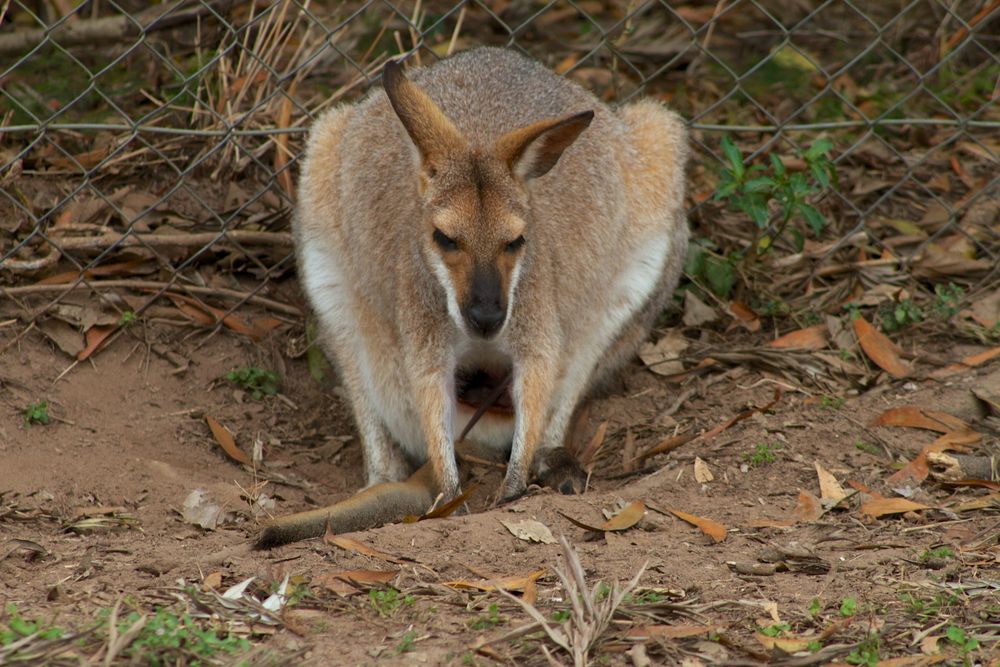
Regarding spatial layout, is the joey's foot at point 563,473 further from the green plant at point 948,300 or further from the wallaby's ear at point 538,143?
the green plant at point 948,300

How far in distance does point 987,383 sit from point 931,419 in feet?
1.05

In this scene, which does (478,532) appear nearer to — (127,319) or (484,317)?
(484,317)

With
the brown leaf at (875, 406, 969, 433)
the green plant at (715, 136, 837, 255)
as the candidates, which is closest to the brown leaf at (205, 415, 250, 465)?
the green plant at (715, 136, 837, 255)

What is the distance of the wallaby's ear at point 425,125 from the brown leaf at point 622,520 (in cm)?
104

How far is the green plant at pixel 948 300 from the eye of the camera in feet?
14.5

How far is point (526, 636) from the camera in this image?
2523mm

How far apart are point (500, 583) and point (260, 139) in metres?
2.59

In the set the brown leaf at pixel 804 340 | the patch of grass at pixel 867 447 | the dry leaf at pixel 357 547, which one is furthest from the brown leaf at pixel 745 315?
the dry leaf at pixel 357 547

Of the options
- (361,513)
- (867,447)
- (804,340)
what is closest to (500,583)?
(361,513)

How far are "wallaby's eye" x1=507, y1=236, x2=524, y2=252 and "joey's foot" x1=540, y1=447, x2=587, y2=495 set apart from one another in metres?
0.78

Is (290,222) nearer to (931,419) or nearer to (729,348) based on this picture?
(729,348)

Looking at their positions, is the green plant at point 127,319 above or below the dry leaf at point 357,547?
below

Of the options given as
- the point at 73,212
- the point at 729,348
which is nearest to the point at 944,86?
the point at 729,348

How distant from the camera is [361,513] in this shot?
131 inches
